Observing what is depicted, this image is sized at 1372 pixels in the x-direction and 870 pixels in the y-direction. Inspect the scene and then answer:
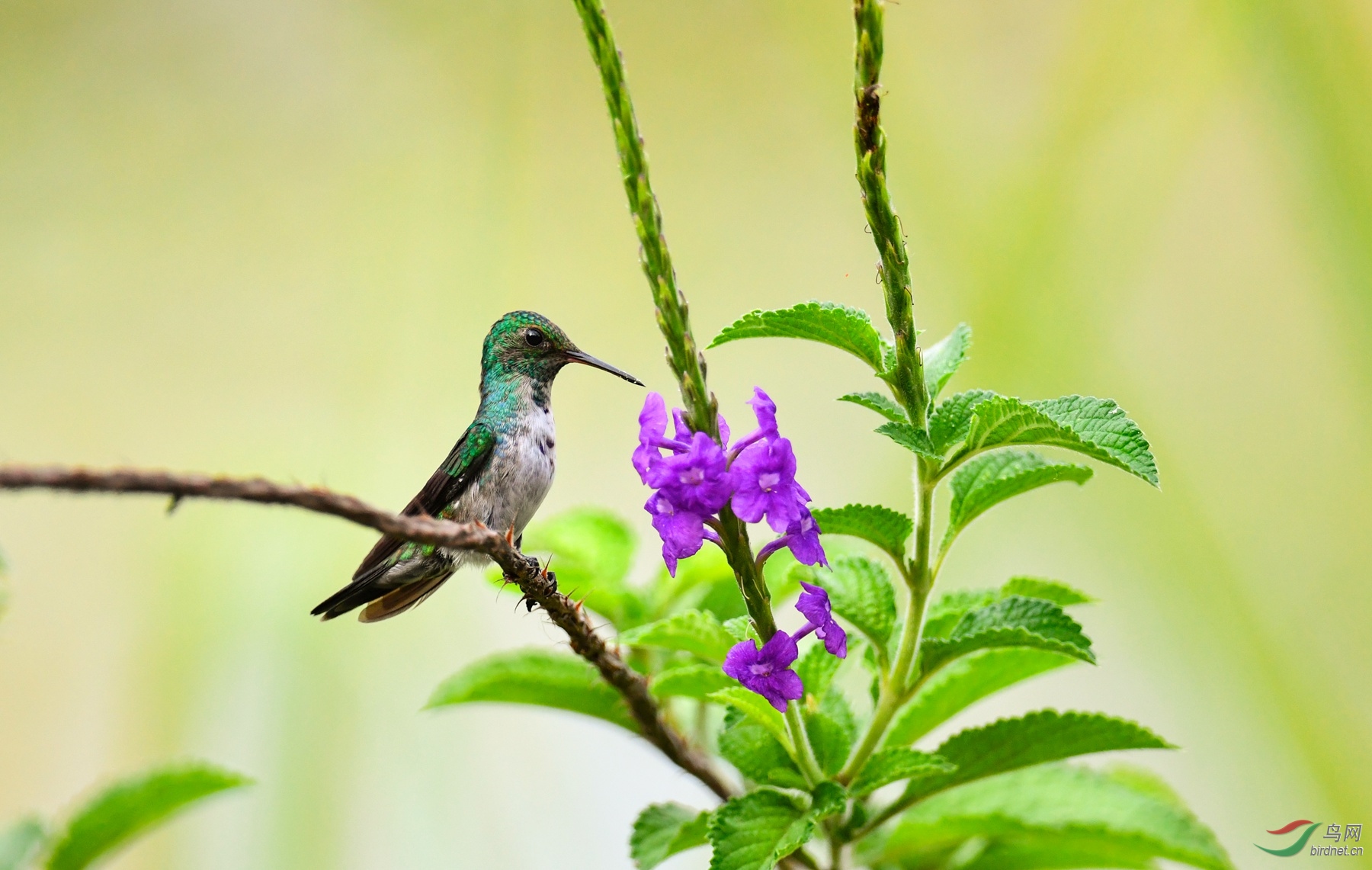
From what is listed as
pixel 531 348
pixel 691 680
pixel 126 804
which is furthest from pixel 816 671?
pixel 126 804

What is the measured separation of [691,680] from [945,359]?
→ 386mm

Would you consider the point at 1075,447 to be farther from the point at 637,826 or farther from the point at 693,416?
the point at 637,826

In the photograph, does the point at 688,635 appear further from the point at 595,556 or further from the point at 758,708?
the point at 595,556

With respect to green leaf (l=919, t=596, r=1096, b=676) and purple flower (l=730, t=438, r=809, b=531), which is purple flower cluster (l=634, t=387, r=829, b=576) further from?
green leaf (l=919, t=596, r=1096, b=676)

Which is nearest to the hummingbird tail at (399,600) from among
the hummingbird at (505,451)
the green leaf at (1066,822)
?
the hummingbird at (505,451)

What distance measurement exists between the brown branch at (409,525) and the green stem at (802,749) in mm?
116

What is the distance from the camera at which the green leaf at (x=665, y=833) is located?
0.88 metres

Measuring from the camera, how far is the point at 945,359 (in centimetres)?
82

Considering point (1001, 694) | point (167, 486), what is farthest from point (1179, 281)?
point (167, 486)

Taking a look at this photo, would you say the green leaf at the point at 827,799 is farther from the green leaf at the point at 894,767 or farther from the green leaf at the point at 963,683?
Result: the green leaf at the point at 963,683

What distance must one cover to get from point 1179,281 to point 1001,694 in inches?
54.9

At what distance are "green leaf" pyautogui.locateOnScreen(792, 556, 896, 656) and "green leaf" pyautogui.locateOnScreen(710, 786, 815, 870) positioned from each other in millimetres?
165

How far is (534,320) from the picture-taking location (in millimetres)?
986

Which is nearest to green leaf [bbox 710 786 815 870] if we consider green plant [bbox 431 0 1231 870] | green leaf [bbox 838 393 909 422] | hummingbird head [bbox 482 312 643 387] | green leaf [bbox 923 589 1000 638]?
green plant [bbox 431 0 1231 870]
